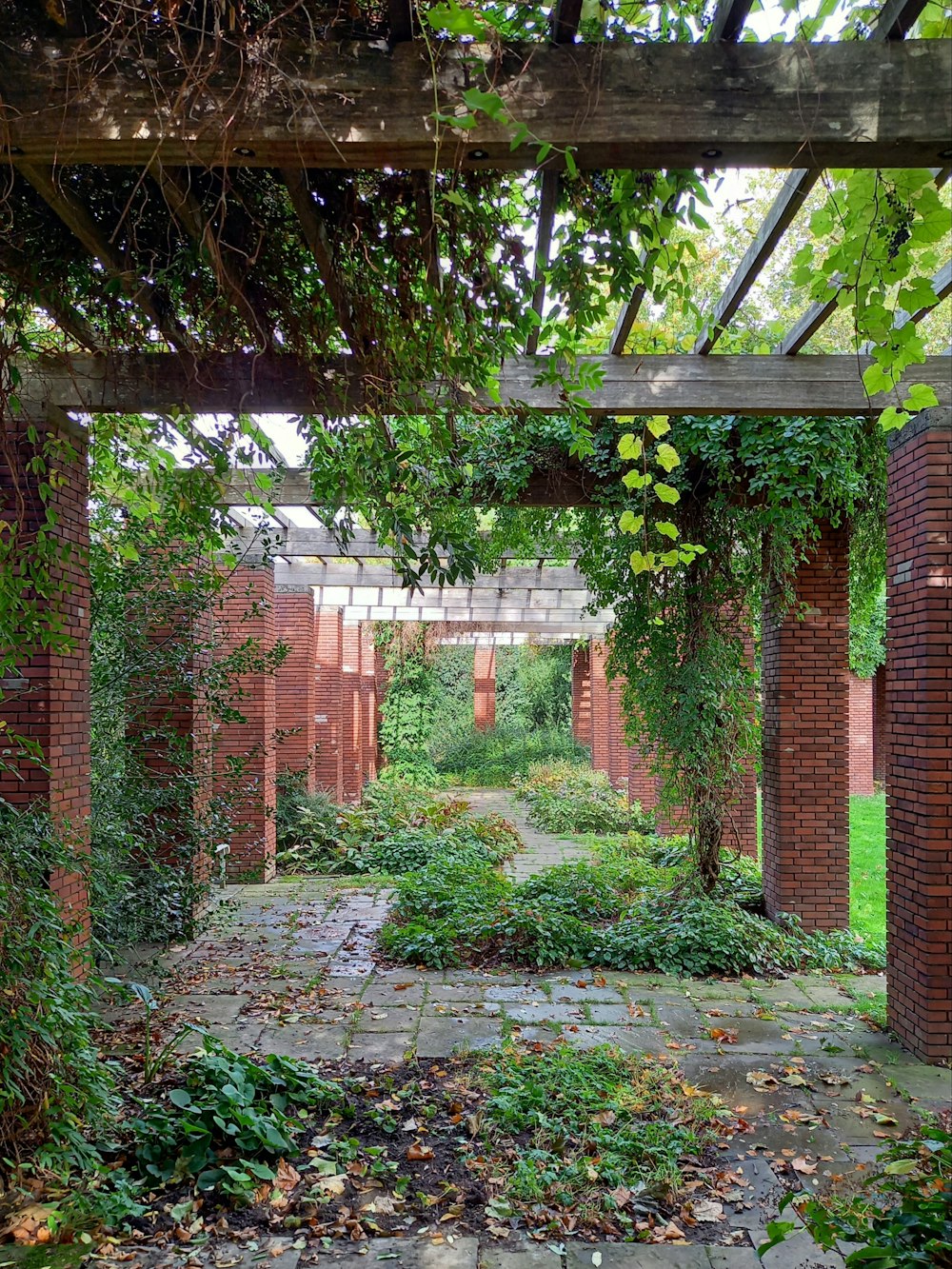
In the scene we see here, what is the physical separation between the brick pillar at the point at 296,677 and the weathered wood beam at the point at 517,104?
34.8ft

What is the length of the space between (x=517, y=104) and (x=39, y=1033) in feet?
11.8

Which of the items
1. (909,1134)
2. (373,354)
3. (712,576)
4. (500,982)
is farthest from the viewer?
(712,576)

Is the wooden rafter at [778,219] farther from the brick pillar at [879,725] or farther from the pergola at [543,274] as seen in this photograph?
the brick pillar at [879,725]

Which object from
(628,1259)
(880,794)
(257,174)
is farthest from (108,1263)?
(880,794)

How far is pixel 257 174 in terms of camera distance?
313 cm

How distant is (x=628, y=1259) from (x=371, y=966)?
158 inches

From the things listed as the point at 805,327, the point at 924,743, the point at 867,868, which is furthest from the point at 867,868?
the point at 805,327

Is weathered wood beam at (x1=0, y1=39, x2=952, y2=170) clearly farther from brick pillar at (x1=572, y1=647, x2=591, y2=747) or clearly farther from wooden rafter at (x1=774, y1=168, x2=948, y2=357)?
brick pillar at (x1=572, y1=647, x2=591, y2=747)

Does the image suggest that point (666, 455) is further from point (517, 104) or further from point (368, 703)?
point (368, 703)

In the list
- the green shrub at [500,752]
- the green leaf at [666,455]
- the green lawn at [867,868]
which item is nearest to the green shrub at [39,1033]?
the green leaf at [666,455]

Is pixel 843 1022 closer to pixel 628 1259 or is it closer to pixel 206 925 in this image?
pixel 628 1259

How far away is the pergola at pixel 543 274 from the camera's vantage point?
221 centimetres

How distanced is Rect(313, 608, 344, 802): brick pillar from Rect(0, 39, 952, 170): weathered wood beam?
12.0 m

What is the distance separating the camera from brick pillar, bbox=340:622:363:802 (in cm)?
1641
